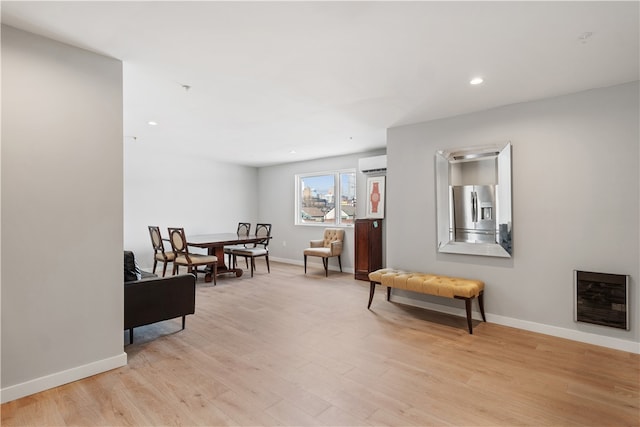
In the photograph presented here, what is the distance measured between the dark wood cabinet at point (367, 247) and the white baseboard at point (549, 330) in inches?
65.6

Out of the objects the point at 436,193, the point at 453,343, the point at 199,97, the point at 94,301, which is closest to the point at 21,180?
the point at 94,301

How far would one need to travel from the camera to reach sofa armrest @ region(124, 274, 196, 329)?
2898 mm

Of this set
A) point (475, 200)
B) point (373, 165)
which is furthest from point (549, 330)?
point (373, 165)

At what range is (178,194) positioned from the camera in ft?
23.4

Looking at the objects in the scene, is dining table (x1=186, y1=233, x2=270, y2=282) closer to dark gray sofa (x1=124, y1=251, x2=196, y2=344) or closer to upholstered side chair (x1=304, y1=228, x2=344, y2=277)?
upholstered side chair (x1=304, y1=228, x2=344, y2=277)

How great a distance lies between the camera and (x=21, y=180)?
7.06 ft

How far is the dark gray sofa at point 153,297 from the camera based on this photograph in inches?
114

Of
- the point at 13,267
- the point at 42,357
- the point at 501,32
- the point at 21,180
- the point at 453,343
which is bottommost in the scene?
the point at 453,343

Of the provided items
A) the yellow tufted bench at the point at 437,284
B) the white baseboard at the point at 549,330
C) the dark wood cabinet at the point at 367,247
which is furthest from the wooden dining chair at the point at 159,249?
the white baseboard at the point at 549,330

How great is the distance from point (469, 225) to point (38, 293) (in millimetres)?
4110

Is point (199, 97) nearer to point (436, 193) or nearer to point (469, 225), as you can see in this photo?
point (436, 193)

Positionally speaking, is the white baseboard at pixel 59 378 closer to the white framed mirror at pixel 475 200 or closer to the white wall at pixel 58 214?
the white wall at pixel 58 214

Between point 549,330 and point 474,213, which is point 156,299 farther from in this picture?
point 549,330

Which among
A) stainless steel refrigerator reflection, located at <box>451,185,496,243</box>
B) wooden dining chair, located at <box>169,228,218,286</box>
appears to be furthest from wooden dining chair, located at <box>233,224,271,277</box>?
stainless steel refrigerator reflection, located at <box>451,185,496,243</box>
